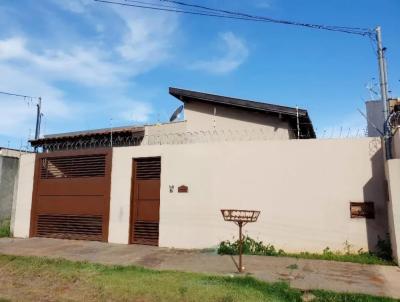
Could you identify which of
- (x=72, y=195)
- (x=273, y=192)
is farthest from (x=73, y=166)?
(x=273, y=192)

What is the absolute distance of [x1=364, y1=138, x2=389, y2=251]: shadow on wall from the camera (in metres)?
9.54

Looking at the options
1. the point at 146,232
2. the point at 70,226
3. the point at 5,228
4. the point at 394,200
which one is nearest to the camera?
the point at 394,200

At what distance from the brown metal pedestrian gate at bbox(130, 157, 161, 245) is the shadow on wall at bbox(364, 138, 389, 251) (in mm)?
6062

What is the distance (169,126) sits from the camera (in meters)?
15.4

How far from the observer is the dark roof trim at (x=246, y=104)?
1259 cm

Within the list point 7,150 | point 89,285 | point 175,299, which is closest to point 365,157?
point 175,299

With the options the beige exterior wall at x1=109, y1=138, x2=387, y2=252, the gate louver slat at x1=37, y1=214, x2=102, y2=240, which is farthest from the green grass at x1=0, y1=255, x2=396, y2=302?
the gate louver slat at x1=37, y1=214, x2=102, y2=240

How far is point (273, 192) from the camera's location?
1070 cm

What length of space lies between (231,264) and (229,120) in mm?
6650

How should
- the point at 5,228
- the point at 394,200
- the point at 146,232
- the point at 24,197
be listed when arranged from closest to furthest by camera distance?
the point at 394,200 → the point at 146,232 → the point at 24,197 → the point at 5,228

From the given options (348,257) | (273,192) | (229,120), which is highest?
(229,120)

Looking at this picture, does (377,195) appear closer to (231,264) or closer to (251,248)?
(251,248)

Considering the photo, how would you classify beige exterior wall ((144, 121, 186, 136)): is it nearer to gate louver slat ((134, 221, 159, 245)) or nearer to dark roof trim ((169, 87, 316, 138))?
dark roof trim ((169, 87, 316, 138))

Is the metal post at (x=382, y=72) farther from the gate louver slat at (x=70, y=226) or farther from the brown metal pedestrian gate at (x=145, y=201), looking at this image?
the gate louver slat at (x=70, y=226)
